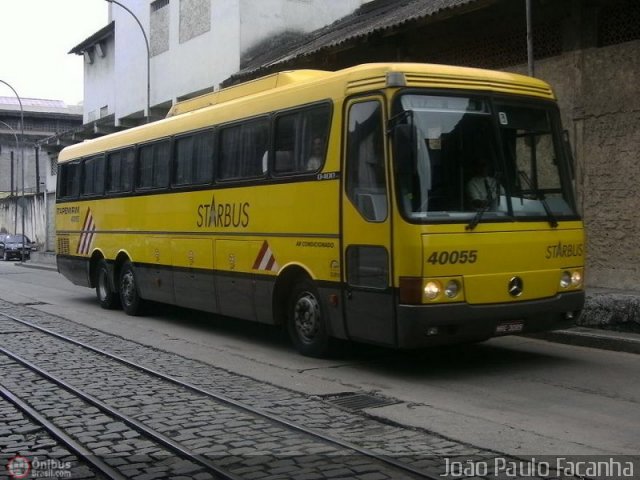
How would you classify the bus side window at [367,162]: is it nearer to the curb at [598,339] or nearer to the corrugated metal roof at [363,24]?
the curb at [598,339]

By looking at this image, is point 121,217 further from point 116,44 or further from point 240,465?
point 116,44

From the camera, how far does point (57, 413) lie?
632cm

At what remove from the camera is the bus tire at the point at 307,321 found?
27.8 ft

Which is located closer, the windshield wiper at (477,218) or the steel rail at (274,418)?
the steel rail at (274,418)

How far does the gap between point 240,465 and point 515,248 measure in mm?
3797

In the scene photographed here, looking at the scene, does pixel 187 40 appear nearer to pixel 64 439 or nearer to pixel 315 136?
pixel 315 136

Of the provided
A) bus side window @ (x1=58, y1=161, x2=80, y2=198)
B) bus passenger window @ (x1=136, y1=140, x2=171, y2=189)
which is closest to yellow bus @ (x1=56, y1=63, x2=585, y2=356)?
bus passenger window @ (x1=136, y1=140, x2=171, y2=189)

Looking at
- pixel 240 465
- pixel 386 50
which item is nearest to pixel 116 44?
pixel 386 50

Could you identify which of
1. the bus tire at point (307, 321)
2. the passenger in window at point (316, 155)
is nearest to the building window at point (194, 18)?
the passenger in window at point (316, 155)

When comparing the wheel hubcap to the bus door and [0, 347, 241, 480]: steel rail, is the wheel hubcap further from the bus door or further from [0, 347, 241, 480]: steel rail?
[0, 347, 241, 480]: steel rail

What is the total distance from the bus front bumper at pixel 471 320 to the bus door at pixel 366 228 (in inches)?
10.0

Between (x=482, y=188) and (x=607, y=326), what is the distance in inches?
134

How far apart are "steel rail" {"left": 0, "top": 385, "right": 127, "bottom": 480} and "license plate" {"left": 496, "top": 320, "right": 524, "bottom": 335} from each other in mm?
4050

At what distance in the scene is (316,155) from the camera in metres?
8.37
